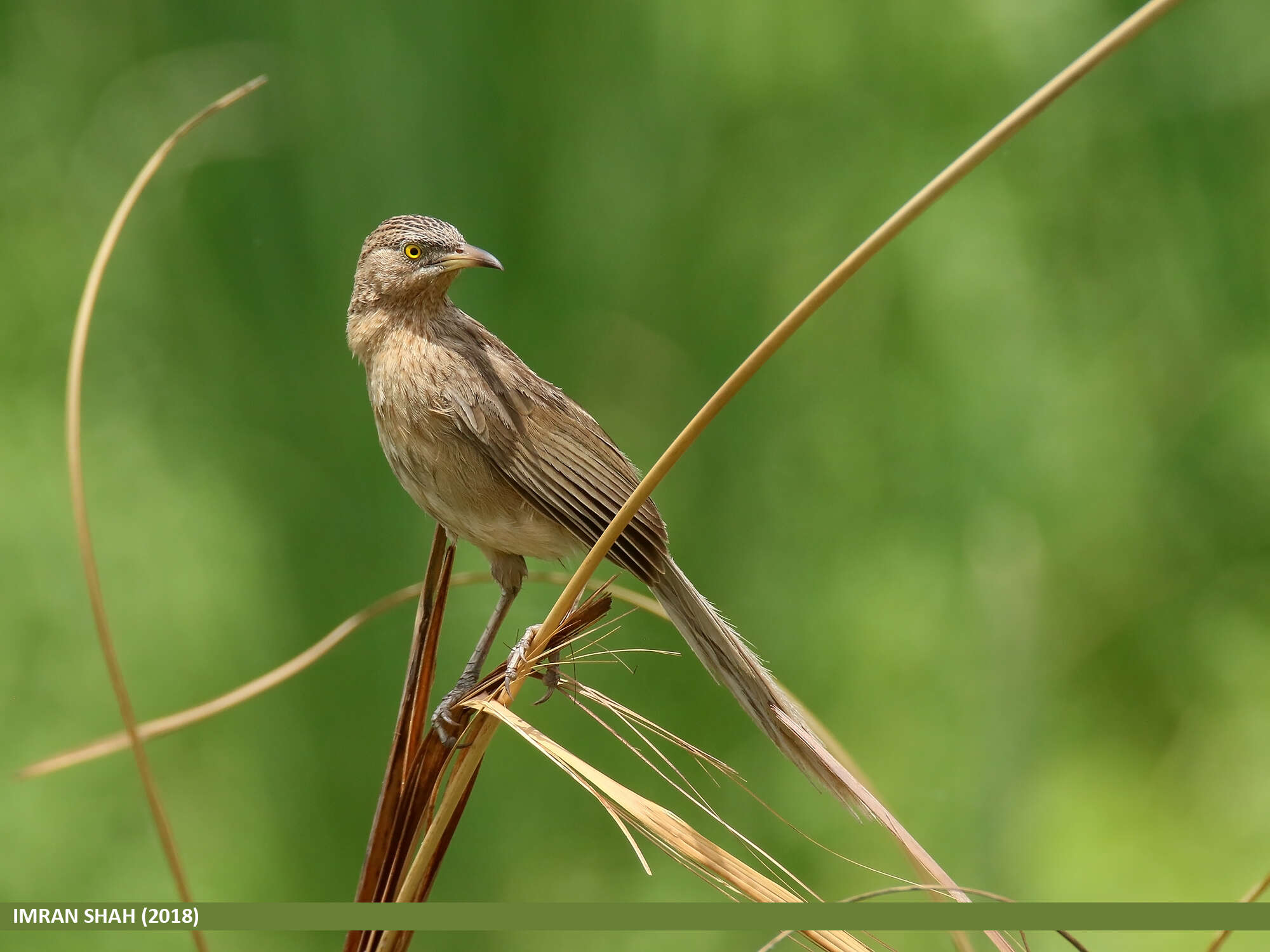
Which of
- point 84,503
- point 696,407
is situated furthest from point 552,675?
point 696,407

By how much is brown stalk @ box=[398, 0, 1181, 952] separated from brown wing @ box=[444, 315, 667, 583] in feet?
0.87

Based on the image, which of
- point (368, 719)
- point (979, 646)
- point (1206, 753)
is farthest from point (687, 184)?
point (1206, 753)

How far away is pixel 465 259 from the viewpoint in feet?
4.31

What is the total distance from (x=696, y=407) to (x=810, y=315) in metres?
2.12

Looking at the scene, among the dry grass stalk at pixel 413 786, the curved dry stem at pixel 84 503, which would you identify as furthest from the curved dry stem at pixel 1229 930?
the curved dry stem at pixel 84 503

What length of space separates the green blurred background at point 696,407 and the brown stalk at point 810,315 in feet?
5.45

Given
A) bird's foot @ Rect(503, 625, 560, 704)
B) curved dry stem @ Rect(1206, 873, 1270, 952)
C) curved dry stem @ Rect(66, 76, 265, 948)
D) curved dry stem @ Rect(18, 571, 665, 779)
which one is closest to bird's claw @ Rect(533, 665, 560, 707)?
bird's foot @ Rect(503, 625, 560, 704)

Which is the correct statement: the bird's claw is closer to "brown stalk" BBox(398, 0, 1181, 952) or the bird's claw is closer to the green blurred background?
"brown stalk" BBox(398, 0, 1181, 952)

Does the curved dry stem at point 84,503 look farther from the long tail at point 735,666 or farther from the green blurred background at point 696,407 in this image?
the green blurred background at point 696,407

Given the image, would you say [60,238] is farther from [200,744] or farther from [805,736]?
[805,736]

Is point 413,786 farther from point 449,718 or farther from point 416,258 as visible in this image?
point 416,258

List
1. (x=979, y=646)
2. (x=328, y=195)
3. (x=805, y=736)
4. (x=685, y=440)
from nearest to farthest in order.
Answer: (x=685, y=440) < (x=805, y=736) < (x=328, y=195) < (x=979, y=646)

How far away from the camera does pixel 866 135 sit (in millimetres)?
3086

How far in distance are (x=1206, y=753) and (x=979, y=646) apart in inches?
30.4
